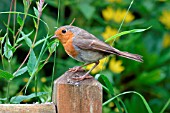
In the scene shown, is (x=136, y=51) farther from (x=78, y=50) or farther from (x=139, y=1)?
(x=78, y=50)

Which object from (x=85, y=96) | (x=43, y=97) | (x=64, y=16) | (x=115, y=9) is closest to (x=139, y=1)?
(x=115, y=9)

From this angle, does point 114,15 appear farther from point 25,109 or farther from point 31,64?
point 25,109

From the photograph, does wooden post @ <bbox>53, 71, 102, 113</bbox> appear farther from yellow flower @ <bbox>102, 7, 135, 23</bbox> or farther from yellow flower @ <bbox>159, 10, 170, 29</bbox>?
yellow flower @ <bbox>159, 10, 170, 29</bbox>

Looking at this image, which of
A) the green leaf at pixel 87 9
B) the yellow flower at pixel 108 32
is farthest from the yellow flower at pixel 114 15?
the green leaf at pixel 87 9

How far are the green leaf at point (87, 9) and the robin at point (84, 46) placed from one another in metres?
1.70

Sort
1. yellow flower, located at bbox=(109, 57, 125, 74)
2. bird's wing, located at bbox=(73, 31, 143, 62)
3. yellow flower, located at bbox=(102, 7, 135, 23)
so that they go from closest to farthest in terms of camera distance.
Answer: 1. bird's wing, located at bbox=(73, 31, 143, 62)
2. yellow flower, located at bbox=(109, 57, 125, 74)
3. yellow flower, located at bbox=(102, 7, 135, 23)

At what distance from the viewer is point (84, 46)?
8.00ft

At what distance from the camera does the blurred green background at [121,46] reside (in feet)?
13.9

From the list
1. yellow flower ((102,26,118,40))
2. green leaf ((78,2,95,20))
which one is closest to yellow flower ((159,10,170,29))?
yellow flower ((102,26,118,40))

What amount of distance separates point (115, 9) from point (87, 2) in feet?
1.51

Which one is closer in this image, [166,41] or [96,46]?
[96,46]

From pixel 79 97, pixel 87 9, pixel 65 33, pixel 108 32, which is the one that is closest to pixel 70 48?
pixel 65 33

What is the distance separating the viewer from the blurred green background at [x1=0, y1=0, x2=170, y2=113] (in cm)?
423

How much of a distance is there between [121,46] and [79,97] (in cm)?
235
